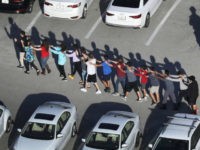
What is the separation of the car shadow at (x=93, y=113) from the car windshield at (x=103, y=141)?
5.28ft

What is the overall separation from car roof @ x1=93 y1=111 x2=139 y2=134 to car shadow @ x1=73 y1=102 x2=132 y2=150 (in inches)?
42.2

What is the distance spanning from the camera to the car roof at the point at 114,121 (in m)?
24.5

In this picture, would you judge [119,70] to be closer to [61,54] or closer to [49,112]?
[61,54]

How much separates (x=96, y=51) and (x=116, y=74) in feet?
5.85

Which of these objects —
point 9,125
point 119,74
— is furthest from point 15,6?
point 9,125

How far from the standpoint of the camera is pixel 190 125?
24.3m

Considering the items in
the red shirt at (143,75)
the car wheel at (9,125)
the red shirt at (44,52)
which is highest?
the red shirt at (44,52)

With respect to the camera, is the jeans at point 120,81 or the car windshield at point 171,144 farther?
the jeans at point 120,81

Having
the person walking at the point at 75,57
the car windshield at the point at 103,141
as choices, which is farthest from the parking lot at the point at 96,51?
the car windshield at the point at 103,141

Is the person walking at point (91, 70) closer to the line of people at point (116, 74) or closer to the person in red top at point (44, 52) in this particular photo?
the line of people at point (116, 74)

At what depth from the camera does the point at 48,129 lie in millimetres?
24938

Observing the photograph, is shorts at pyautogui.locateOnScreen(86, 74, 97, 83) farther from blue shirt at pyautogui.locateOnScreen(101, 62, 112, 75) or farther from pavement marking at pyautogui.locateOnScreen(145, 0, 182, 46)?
pavement marking at pyautogui.locateOnScreen(145, 0, 182, 46)

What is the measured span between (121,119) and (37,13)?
29.9 feet

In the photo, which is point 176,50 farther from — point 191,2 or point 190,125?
point 190,125
